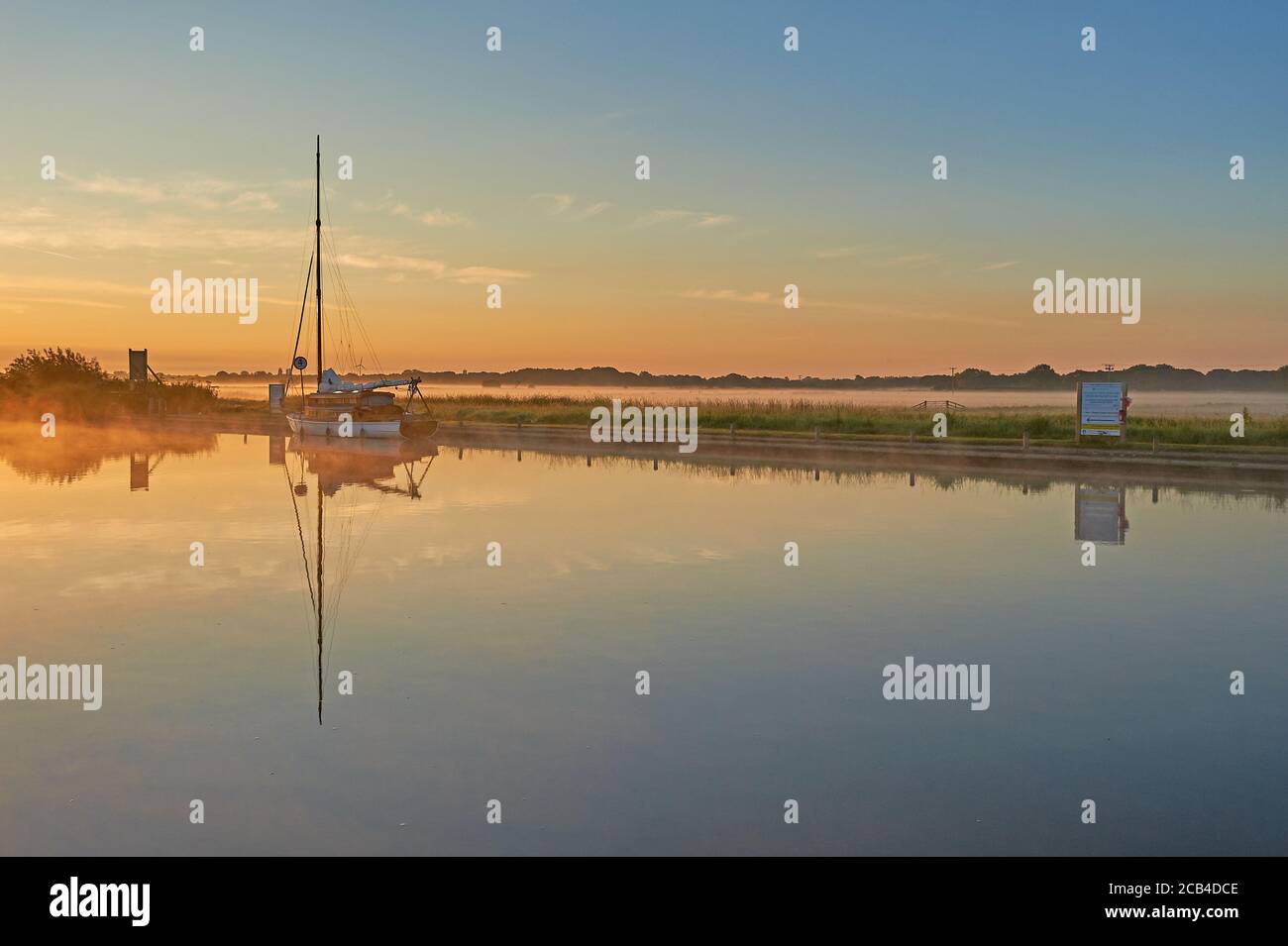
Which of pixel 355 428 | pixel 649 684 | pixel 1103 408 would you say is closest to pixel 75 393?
pixel 355 428

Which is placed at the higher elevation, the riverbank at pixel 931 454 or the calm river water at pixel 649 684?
the riverbank at pixel 931 454

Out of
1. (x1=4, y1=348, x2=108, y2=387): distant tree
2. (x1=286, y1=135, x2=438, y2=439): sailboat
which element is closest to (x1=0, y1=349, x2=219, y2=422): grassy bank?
(x1=4, y1=348, x2=108, y2=387): distant tree

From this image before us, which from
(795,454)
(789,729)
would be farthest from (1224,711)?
(795,454)

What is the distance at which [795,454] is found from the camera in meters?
41.2

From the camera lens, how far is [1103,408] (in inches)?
1516

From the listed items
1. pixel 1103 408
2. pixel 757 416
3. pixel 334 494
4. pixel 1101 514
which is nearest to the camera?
pixel 1101 514

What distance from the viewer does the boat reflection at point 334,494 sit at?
590 inches

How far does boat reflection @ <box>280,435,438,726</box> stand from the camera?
15.0 meters

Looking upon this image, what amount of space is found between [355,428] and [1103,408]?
112ft

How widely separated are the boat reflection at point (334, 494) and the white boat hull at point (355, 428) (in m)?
0.39

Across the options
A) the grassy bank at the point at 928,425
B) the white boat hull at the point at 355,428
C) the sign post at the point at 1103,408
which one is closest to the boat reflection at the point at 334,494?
the white boat hull at the point at 355,428

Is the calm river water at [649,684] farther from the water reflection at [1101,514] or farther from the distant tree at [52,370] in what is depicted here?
the distant tree at [52,370]

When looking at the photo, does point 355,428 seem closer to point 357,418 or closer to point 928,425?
point 357,418

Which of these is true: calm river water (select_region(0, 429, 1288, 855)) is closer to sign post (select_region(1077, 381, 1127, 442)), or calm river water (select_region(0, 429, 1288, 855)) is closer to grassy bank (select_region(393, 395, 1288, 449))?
sign post (select_region(1077, 381, 1127, 442))
